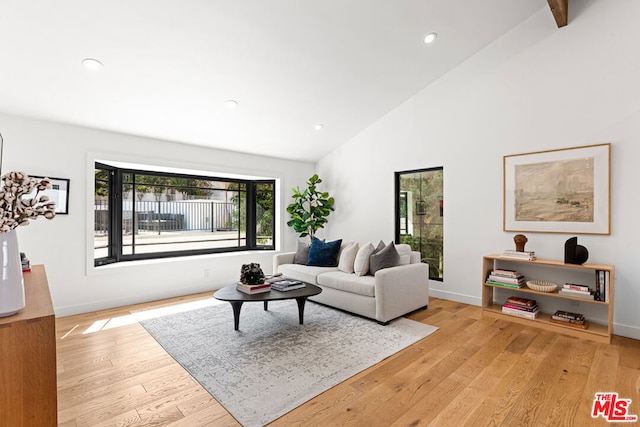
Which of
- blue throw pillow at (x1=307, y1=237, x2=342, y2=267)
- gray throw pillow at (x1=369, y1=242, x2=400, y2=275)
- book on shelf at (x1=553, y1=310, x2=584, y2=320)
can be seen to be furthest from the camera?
blue throw pillow at (x1=307, y1=237, x2=342, y2=267)

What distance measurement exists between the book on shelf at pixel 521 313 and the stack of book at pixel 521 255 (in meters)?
0.59

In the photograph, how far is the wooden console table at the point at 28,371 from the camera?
1.06 meters

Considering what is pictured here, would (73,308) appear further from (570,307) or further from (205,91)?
(570,307)

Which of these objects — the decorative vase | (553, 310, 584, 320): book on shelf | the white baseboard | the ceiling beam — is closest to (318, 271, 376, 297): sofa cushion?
the white baseboard

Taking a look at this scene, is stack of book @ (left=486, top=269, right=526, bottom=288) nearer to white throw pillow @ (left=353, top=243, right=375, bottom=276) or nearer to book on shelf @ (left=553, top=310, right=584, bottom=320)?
book on shelf @ (left=553, top=310, right=584, bottom=320)

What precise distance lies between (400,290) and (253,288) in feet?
5.34

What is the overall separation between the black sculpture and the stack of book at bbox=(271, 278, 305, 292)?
8.99ft

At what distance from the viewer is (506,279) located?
3.68 metres

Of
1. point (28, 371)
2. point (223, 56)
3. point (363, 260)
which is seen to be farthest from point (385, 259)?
point (28, 371)

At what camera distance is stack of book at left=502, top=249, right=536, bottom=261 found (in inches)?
139

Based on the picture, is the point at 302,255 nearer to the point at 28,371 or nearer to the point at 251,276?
the point at 251,276

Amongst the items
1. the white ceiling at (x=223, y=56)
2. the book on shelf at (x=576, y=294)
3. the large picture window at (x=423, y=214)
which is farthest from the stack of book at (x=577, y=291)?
the white ceiling at (x=223, y=56)

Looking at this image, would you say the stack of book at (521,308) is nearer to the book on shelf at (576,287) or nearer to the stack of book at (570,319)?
the stack of book at (570,319)

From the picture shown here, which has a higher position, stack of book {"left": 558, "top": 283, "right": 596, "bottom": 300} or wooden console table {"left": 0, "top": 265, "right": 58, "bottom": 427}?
wooden console table {"left": 0, "top": 265, "right": 58, "bottom": 427}
